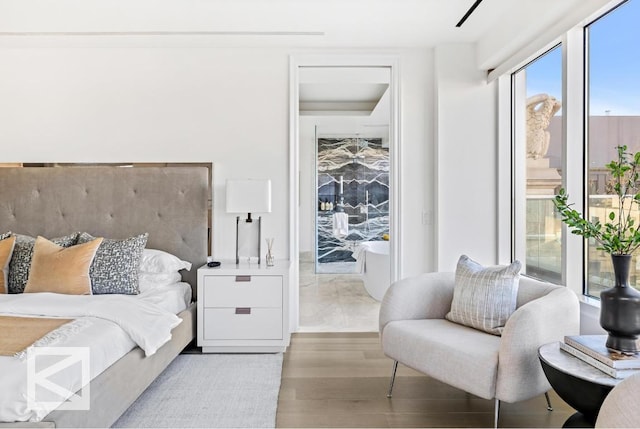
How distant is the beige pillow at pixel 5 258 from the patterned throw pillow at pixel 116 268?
0.61 m

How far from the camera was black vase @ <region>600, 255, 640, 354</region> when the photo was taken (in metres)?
1.76

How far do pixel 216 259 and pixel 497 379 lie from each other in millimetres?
2420

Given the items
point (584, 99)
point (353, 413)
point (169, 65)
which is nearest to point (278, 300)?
point (353, 413)

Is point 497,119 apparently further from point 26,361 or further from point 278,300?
point 26,361

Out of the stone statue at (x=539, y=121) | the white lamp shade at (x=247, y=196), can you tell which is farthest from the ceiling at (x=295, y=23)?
the white lamp shade at (x=247, y=196)

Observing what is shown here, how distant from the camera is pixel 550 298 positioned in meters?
2.16

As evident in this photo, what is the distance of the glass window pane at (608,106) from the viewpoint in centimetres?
232

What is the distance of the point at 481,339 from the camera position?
7.43 feet

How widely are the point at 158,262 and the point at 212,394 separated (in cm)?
114

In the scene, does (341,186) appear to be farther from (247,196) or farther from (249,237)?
(247,196)

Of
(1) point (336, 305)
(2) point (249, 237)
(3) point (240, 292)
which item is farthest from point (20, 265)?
(1) point (336, 305)

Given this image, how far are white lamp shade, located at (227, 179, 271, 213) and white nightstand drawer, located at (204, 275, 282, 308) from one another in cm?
56

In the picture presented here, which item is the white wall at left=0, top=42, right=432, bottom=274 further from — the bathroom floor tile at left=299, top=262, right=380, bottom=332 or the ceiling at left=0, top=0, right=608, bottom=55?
the bathroom floor tile at left=299, top=262, right=380, bottom=332

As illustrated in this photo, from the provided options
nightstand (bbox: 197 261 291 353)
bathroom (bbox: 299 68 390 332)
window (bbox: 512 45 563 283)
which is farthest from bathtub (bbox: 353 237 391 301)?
nightstand (bbox: 197 261 291 353)
